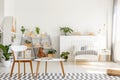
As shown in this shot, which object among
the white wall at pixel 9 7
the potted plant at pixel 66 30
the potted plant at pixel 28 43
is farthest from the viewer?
the potted plant at pixel 28 43

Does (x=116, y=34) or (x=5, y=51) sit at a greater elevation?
(x=116, y=34)

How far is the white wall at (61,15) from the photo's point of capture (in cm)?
845

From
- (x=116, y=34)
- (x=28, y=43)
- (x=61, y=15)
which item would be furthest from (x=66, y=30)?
(x=116, y=34)

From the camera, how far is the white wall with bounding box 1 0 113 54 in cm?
845

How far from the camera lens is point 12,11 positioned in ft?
27.2

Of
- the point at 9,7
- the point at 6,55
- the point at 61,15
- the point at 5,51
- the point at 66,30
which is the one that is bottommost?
the point at 6,55

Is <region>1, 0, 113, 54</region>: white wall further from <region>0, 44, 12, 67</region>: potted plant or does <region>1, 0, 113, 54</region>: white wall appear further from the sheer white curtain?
<region>0, 44, 12, 67</region>: potted plant

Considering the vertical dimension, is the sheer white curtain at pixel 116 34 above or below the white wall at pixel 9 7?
below

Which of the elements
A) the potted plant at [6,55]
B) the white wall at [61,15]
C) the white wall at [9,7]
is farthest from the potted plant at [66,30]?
the potted plant at [6,55]

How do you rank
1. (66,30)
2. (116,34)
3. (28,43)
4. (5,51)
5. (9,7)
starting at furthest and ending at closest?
(28,43) < (66,30) < (9,7) < (116,34) < (5,51)

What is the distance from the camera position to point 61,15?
27.8ft

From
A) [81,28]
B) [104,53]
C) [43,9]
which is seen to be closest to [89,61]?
[104,53]

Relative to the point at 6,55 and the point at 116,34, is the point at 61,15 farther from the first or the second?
the point at 6,55

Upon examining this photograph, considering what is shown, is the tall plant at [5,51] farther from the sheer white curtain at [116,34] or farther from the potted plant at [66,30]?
the sheer white curtain at [116,34]
